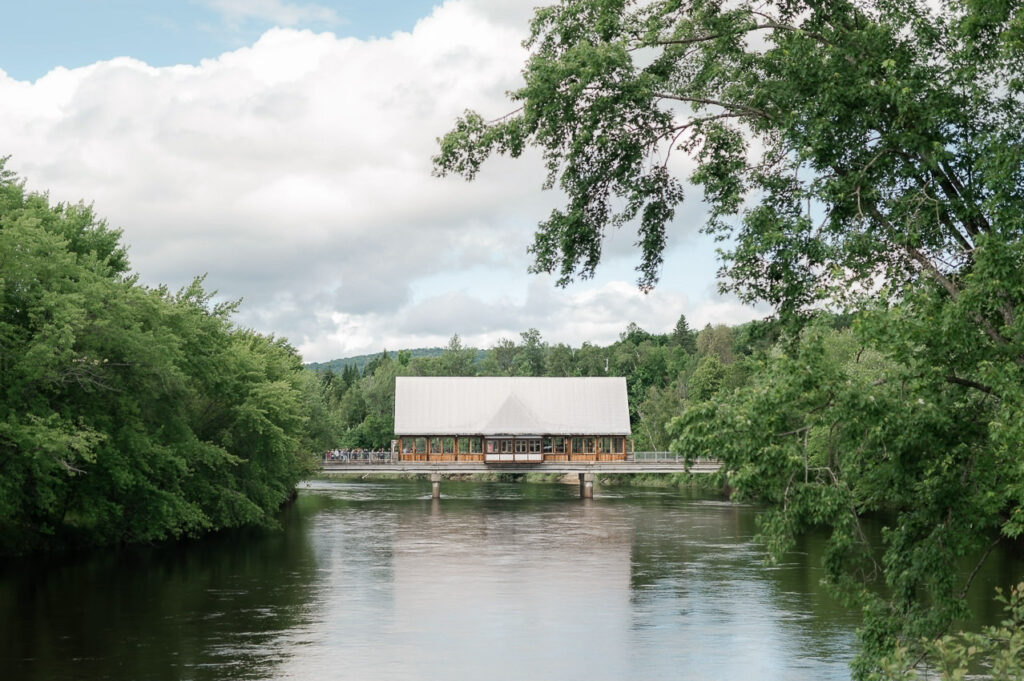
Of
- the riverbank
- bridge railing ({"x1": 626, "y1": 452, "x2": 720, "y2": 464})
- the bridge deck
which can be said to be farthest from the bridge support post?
the riverbank

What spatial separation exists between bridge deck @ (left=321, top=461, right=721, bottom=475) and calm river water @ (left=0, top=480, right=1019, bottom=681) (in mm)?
27348

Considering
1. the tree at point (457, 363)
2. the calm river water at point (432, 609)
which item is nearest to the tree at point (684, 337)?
the tree at point (457, 363)

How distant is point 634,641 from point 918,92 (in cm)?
1555

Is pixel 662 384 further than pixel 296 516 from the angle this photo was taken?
Yes

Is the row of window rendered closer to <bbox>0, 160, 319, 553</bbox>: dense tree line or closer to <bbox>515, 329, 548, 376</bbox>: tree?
<bbox>0, 160, 319, 553</bbox>: dense tree line

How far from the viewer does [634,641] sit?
84.7 feet

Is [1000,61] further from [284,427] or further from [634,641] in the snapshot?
[284,427]

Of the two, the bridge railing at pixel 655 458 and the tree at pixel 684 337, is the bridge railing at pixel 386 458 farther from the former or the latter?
the tree at pixel 684 337

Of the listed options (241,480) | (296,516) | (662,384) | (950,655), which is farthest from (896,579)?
(662,384)

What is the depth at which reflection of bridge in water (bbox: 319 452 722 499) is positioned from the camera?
259 ft

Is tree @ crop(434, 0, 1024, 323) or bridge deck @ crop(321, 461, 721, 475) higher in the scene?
tree @ crop(434, 0, 1024, 323)

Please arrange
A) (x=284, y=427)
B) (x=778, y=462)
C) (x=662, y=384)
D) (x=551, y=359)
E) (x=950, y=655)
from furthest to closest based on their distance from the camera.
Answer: (x=551, y=359) < (x=662, y=384) < (x=284, y=427) < (x=778, y=462) < (x=950, y=655)

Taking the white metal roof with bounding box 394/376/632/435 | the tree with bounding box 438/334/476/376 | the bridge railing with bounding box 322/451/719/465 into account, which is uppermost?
the tree with bounding box 438/334/476/376

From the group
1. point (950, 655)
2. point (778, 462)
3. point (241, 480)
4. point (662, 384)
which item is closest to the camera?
point (950, 655)
